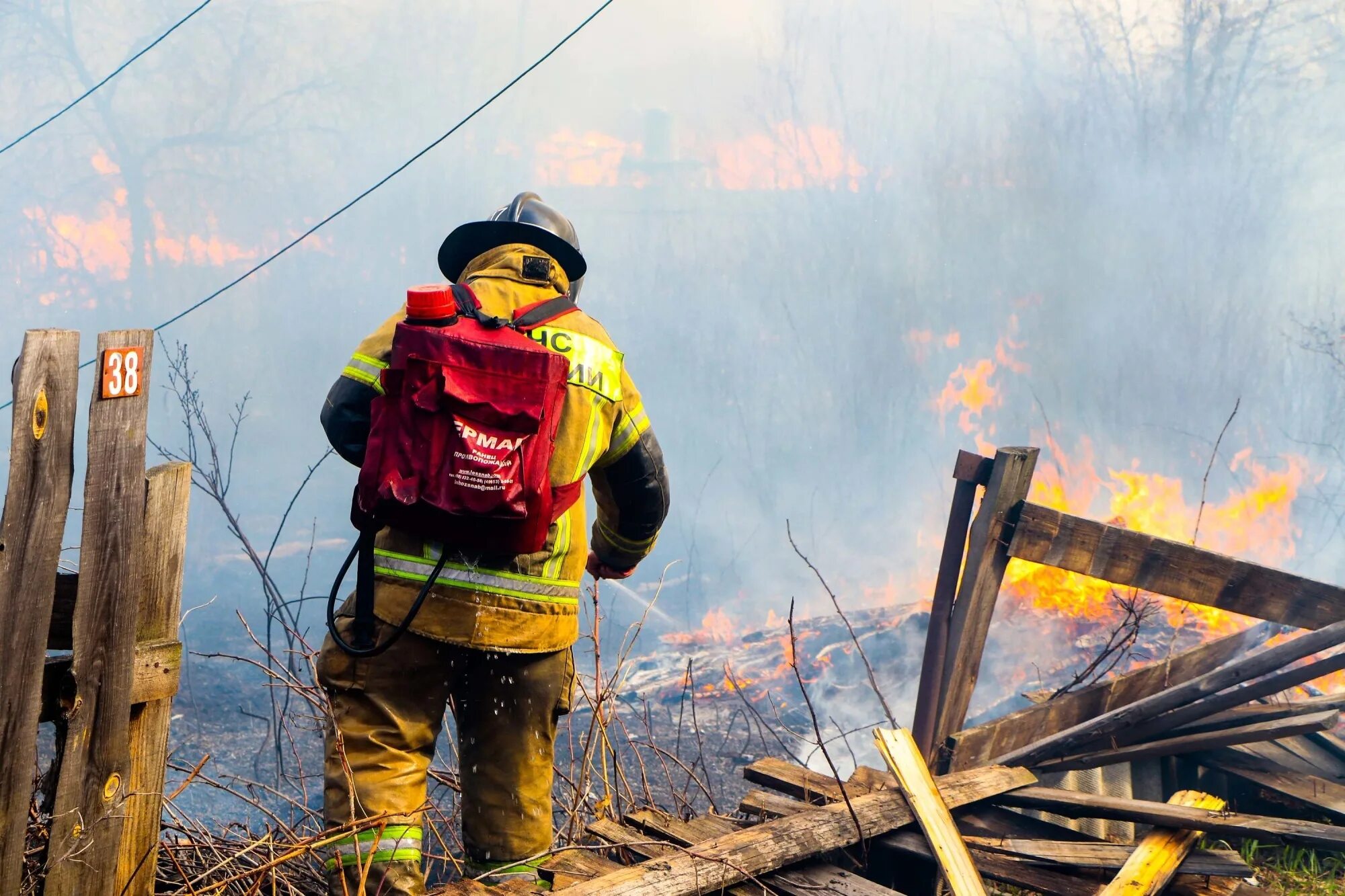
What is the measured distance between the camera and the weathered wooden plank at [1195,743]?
373 cm

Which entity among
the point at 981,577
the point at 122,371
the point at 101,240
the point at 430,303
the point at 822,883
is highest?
the point at 101,240

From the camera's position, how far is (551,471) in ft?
8.66

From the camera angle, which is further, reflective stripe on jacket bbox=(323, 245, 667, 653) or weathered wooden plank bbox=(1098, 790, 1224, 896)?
weathered wooden plank bbox=(1098, 790, 1224, 896)

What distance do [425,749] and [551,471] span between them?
798mm

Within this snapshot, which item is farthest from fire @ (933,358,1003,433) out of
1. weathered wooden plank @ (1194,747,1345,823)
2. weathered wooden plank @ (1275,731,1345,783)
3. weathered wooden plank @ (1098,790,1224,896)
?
weathered wooden plank @ (1098,790,1224,896)

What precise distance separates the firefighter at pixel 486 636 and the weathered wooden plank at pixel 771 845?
375 mm

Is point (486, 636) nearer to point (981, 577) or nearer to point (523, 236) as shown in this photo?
point (523, 236)

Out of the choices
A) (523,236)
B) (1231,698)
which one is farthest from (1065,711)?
(523,236)

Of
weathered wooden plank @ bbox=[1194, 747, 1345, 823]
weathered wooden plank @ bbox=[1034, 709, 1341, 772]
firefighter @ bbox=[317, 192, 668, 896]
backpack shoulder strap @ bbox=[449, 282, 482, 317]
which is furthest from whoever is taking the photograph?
weathered wooden plank @ bbox=[1034, 709, 1341, 772]

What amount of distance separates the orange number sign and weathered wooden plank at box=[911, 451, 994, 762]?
2.78 meters

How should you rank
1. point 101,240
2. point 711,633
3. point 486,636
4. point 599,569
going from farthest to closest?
point 101,240
point 711,633
point 599,569
point 486,636

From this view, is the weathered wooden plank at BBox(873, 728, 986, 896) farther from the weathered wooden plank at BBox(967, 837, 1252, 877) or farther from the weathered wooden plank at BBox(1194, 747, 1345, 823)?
the weathered wooden plank at BBox(1194, 747, 1345, 823)

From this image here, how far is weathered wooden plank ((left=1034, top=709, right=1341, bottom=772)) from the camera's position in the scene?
3.73 meters

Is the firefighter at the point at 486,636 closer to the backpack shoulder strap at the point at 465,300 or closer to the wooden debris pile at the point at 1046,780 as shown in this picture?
the backpack shoulder strap at the point at 465,300
